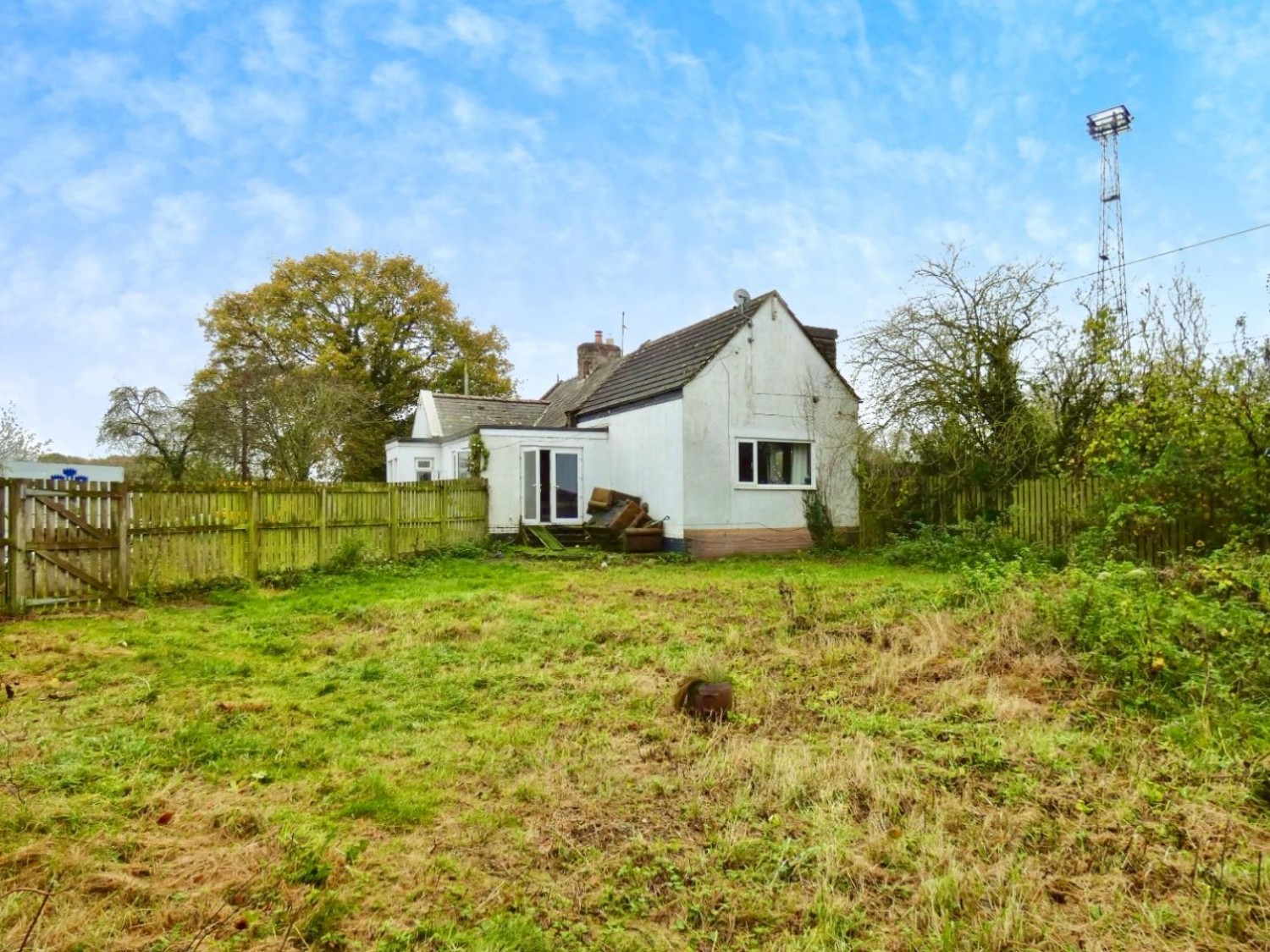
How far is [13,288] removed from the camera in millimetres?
12703

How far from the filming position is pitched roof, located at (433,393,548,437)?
81.5 feet

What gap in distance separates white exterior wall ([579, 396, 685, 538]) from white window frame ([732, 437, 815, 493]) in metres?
1.59

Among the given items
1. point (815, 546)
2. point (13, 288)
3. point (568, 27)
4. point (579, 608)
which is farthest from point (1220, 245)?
point (13, 288)

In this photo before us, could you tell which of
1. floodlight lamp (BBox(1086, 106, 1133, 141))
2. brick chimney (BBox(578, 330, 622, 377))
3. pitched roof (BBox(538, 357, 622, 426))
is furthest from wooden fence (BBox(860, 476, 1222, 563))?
brick chimney (BBox(578, 330, 622, 377))

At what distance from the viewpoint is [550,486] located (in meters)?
17.9

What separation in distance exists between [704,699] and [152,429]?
30944mm

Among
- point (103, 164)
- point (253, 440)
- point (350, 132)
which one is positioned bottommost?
point (253, 440)

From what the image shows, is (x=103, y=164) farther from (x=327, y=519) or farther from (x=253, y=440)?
(x=253, y=440)

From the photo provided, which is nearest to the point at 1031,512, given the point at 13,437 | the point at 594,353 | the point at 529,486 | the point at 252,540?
the point at 529,486

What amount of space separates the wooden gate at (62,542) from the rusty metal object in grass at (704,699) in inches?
348

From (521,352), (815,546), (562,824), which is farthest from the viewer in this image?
(521,352)

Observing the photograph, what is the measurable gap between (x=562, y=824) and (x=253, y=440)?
95.1 ft

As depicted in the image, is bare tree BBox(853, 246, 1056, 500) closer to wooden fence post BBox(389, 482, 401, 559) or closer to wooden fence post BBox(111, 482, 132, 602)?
wooden fence post BBox(389, 482, 401, 559)

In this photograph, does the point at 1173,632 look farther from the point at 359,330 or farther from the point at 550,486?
the point at 359,330
